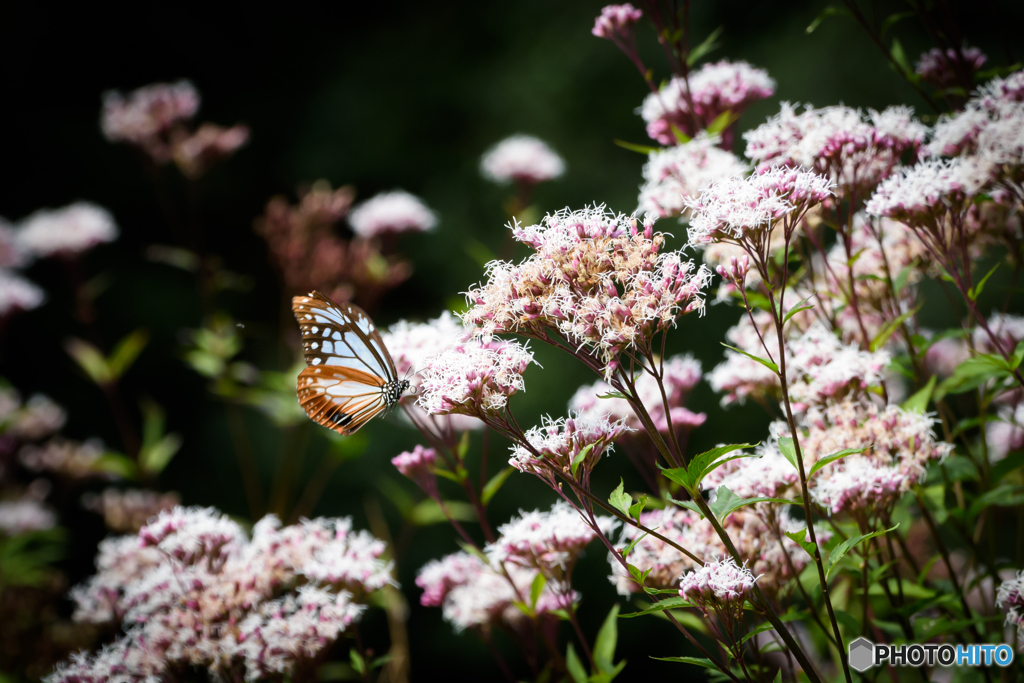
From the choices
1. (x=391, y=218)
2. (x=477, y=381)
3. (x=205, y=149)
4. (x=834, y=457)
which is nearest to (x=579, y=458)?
(x=477, y=381)

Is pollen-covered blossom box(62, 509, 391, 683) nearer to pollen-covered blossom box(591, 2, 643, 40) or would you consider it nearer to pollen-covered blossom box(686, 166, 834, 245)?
pollen-covered blossom box(686, 166, 834, 245)

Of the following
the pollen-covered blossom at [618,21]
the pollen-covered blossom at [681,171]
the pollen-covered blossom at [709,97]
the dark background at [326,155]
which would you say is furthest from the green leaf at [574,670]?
the dark background at [326,155]

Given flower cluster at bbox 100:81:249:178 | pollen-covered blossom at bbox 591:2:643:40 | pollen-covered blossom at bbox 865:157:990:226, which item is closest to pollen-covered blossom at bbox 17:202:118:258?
flower cluster at bbox 100:81:249:178

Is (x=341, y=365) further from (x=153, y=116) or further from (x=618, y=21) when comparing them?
(x=153, y=116)

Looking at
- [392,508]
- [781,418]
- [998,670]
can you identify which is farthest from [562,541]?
[392,508]

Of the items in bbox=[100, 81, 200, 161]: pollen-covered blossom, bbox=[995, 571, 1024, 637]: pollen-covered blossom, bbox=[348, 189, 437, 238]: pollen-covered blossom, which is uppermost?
bbox=[100, 81, 200, 161]: pollen-covered blossom

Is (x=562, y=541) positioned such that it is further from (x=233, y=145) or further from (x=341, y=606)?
(x=233, y=145)
